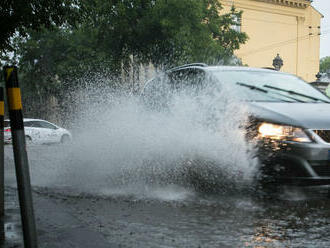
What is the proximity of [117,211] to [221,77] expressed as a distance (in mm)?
2318

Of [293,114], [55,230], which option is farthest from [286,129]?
[55,230]

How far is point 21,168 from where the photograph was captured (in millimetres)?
2525

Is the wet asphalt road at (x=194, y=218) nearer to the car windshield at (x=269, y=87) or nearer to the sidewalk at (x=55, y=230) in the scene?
the sidewalk at (x=55, y=230)

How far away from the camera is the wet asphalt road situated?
3.44 meters

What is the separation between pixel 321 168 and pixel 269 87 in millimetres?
1566

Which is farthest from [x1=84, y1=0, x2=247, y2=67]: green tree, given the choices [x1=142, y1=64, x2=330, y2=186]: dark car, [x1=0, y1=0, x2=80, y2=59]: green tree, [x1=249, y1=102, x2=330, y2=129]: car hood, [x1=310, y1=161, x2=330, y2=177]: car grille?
[x1=310, y1=161, x2=330, y2=177]: car grille

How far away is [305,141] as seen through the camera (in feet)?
14.8

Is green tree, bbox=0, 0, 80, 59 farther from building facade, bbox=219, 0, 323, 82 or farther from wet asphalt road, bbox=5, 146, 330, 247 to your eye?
building facade, bbox=219, 0, 323, 82

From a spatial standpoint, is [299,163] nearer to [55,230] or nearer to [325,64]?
[55,230]

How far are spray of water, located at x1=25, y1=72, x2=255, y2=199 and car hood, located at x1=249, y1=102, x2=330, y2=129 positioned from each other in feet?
0.70

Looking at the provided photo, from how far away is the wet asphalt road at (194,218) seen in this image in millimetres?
3443

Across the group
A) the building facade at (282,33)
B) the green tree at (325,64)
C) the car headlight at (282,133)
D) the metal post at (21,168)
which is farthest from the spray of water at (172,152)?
the green tree at (325,64)

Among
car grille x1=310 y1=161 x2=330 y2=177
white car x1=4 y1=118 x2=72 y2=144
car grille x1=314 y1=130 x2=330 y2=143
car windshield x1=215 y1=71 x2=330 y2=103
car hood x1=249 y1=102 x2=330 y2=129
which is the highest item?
car windshield x1=215 y1=71 x2=330 y2=103

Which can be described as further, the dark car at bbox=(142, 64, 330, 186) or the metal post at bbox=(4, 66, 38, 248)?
the dark car at bbox=(142, 64, 330, 186)
